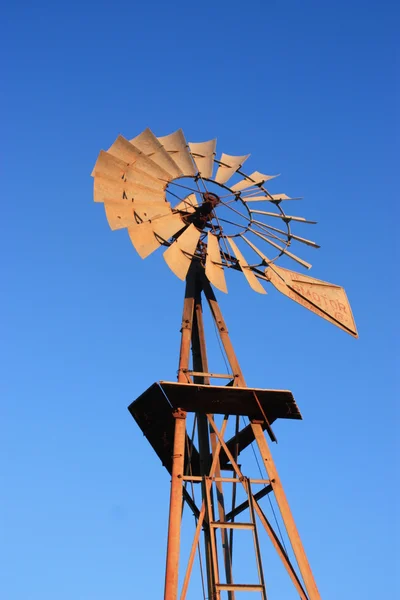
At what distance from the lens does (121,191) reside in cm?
1424

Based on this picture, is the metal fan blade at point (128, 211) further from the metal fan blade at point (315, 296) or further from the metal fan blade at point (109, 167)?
the metal fan blade at point (315, 296)

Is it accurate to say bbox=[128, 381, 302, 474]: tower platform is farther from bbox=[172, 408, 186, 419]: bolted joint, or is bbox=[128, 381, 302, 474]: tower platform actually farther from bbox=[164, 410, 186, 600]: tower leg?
bbox=[164, 410, 186, 600]: tower leg

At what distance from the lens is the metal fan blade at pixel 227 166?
16094 mm

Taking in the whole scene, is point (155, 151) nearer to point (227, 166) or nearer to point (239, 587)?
point (227, 166)

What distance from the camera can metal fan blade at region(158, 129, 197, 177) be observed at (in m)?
15.6

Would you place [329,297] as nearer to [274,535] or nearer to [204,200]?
[204,200]

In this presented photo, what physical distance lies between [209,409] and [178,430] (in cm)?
80

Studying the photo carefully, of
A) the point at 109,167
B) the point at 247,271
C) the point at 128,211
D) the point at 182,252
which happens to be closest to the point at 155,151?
the point at 109,167

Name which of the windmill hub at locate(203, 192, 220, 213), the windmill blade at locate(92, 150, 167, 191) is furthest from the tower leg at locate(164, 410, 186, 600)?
the windmill blade at locate(92, 150, 167, 191)

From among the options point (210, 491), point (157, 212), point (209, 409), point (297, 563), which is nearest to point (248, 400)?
point (209, 409)

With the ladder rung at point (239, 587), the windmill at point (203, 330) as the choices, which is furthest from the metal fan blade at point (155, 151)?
the ladder rung at point (239, 587)

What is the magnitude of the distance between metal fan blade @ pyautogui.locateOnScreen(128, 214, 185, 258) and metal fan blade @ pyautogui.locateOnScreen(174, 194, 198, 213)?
599 mm

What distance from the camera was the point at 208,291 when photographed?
14891mm

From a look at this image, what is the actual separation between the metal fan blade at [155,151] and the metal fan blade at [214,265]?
5.70 ft
